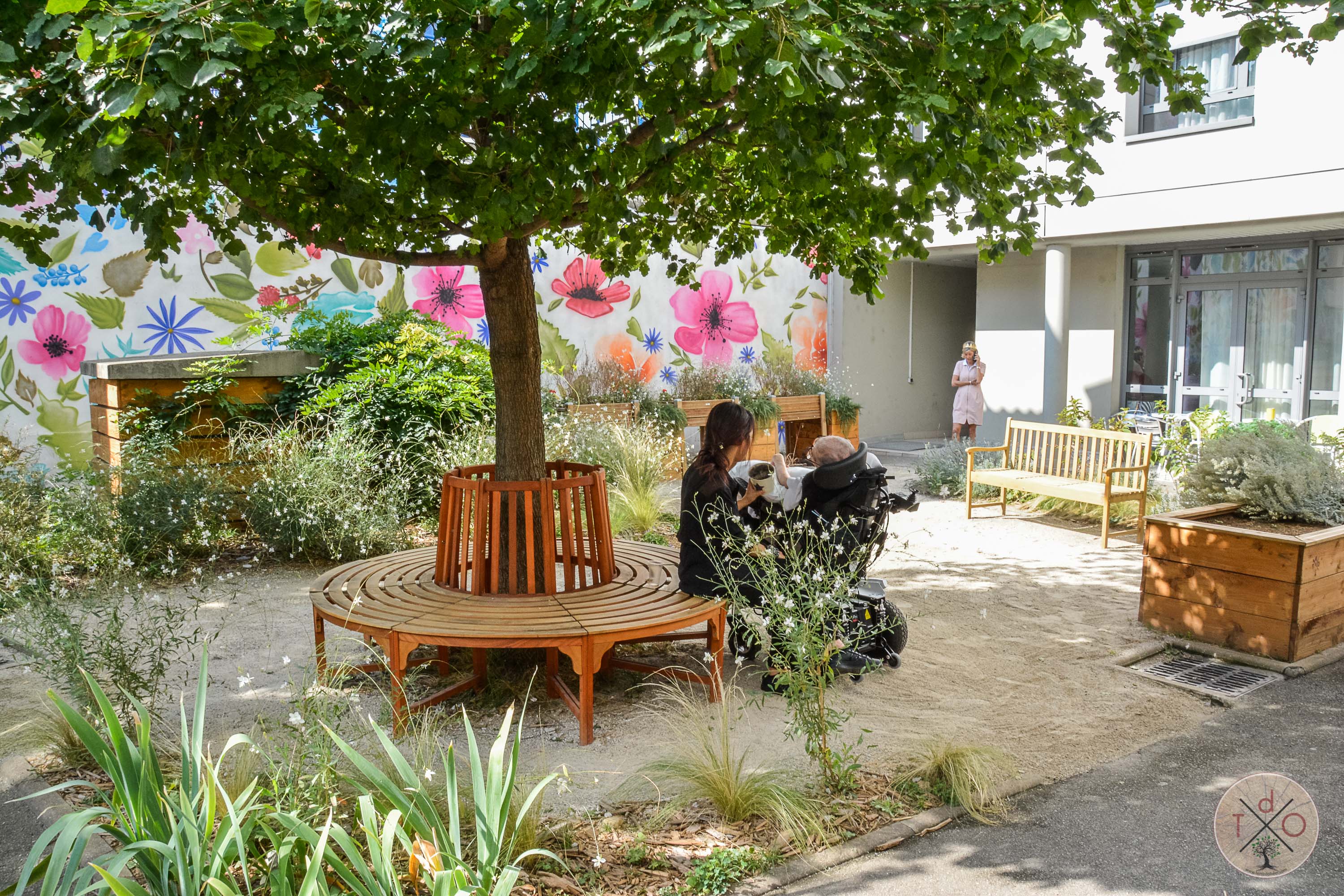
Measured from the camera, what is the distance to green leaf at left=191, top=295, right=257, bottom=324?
1064 cm

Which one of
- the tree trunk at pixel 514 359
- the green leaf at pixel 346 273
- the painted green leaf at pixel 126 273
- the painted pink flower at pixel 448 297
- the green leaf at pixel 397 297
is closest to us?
the tree trunk at pixel 514 359

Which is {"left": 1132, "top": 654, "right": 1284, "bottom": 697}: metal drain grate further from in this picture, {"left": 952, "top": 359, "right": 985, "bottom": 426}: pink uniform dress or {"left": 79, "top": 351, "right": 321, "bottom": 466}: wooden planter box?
{"left": 952, "top": 359, "right": 985, "bottom": 426}: pink uniform dress

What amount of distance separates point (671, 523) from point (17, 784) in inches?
221

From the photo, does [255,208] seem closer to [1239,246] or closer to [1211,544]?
[1211,544]

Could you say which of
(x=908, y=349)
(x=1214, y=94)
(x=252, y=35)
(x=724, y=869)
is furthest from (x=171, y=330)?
(x=1214, y=94)

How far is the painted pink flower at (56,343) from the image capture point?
9.76 meters

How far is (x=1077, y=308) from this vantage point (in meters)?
14.6

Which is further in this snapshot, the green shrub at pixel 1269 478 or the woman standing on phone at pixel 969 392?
the woman standing on phone at pixel 969 392

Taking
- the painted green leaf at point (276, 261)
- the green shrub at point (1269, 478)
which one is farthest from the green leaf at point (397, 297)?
the green shrub at point (1269, 478)

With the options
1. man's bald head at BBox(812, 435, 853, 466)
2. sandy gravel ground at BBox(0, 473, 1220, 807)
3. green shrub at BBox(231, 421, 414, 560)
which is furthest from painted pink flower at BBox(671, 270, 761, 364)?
man's bald head at BBox(812, 435, 853, 466)

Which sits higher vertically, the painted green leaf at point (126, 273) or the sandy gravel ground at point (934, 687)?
the painted green leaf at point (126, 273)

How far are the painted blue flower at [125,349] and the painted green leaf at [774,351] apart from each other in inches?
337

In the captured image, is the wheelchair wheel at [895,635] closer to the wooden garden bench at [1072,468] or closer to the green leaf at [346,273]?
the wooden garden bench at [1072,468]

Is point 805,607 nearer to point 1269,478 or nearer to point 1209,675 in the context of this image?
point 1209,675
